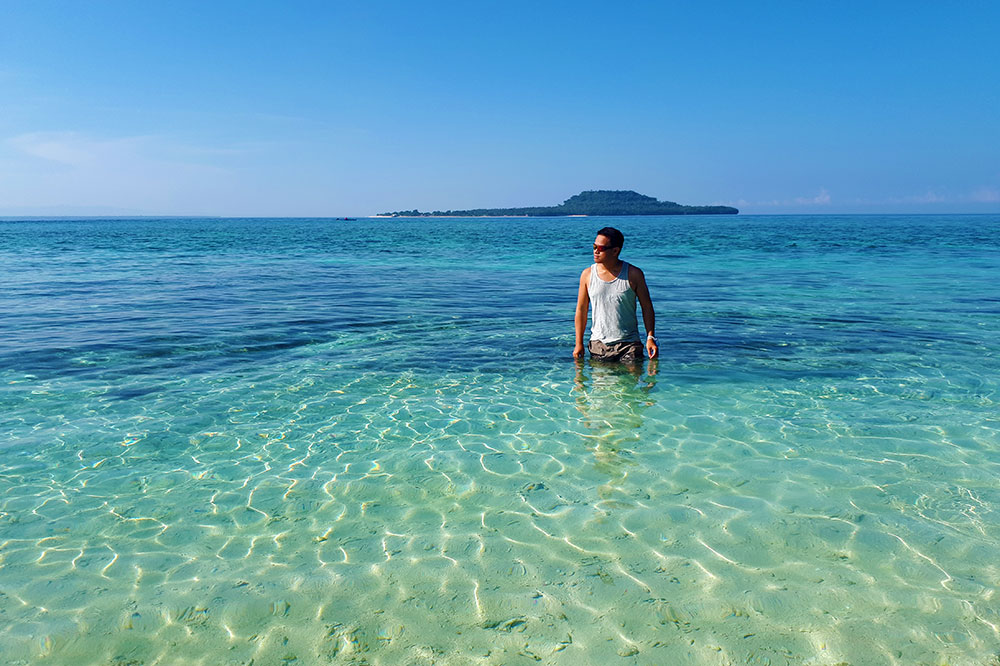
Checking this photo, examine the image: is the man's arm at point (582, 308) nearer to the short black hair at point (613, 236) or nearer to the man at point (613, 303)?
the man at point (613, 303)

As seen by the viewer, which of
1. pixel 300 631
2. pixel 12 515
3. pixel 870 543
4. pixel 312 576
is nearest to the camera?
pixel 300 631

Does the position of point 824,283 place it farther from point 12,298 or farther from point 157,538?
point 12,298

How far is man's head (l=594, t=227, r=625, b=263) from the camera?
8.22 m

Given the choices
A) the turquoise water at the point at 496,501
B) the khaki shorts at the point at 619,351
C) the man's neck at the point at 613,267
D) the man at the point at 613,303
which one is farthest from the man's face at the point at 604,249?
the turquoise water at the point at 496,501

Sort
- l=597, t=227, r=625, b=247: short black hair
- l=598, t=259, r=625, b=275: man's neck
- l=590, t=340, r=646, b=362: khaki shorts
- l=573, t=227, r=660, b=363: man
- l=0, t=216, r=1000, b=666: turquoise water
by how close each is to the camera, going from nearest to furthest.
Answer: l=0, t=216, r=1000, b=666: turquoise water < l=597, t=227, r=625, b=247: short black hair < l=573, t=227, r=660, b=363: man < l=598, t=259, r=625, b=275: man's neck < l=590, t=340, r=646, b=362: khaki shorts

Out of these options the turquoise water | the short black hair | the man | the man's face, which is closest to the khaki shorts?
the man

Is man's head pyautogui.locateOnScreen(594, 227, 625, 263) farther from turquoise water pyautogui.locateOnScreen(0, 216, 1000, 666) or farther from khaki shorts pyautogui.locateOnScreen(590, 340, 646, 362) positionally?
turquoise water pyautogui.locateOnScreen(0, 216, 1000, 666)

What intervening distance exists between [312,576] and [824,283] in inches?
868

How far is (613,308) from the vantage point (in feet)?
29.0

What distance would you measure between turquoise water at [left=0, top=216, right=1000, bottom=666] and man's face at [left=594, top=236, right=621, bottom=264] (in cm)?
170

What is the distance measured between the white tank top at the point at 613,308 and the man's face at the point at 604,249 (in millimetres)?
244

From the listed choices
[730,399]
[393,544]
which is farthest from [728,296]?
[393,544]

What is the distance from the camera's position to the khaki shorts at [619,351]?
9070mm

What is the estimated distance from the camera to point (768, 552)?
4371mm
